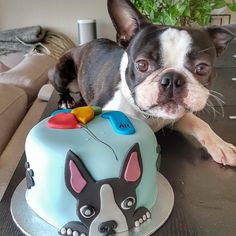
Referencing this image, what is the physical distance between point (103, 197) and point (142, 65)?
403mm

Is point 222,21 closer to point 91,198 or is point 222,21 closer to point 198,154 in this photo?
point 198,154

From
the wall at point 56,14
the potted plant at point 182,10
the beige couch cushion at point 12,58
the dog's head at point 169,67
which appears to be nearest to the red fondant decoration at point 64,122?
the dog's head at point 169,67

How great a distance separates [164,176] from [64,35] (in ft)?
8.38

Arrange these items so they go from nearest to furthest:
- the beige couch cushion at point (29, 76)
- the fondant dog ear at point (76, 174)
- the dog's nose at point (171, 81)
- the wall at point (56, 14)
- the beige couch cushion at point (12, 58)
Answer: the fondant dog ear at point (76, 174) → the dog's nose at point (171, 81) → the beige couch cushion at point (29, 76) → the beige couch cushion at point (12, 58) → the wall at point (56, 14)

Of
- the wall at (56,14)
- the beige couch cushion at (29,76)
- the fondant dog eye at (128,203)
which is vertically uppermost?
the fondant dog eye at (128,203)

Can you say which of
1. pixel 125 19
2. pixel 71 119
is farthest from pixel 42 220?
pixel 125 19

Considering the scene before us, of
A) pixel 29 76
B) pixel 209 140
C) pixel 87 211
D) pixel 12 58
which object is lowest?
pixel 12 58

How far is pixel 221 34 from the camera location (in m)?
0.96

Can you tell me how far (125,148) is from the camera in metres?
0.60

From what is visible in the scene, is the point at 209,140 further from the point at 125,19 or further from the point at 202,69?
the point at 125,19

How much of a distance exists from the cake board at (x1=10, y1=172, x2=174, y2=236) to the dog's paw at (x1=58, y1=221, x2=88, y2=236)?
0.06 ft

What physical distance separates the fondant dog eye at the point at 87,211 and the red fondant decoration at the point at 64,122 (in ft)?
0.45

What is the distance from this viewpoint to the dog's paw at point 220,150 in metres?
0.89

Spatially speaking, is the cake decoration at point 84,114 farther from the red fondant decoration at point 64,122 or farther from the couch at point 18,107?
the couch at point 18,107
